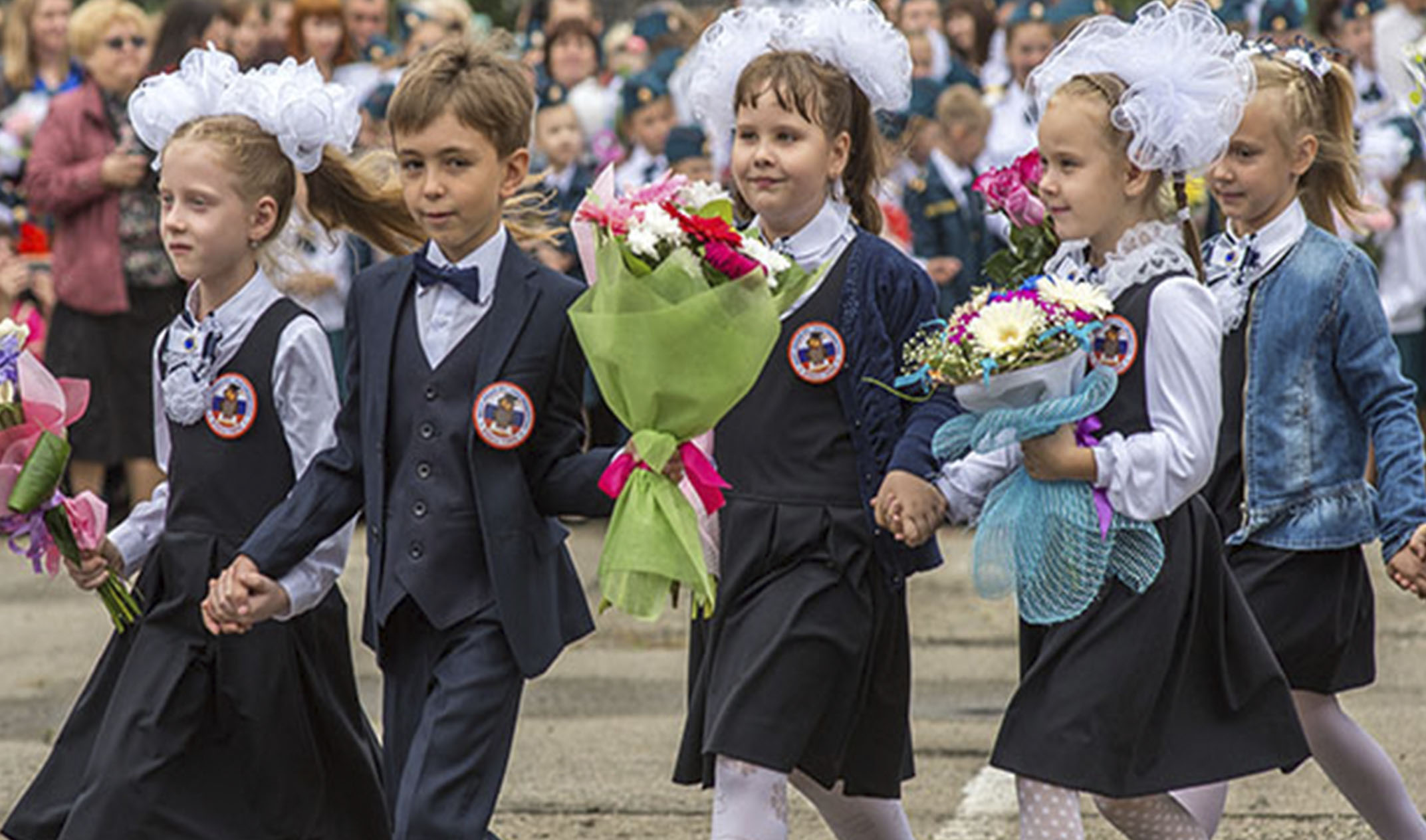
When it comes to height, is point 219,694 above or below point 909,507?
below

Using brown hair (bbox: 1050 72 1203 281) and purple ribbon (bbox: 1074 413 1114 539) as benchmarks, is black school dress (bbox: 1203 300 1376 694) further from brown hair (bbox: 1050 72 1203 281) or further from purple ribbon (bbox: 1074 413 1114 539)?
purple ribbon (bbox: 1074 413 1114 539)

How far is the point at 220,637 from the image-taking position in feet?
18.3

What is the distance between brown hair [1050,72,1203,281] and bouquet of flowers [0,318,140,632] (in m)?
2.21

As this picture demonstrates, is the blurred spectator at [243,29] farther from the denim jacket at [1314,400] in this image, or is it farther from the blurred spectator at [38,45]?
the denim jacket at [1314,400]

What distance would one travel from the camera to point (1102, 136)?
526 centimetres

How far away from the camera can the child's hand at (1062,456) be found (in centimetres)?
498

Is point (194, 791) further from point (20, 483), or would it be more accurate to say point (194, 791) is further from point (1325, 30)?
point (1325, 30)

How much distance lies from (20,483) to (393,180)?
117 centimetres

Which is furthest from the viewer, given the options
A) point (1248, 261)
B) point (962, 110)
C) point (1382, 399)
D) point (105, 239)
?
point (962, 110)

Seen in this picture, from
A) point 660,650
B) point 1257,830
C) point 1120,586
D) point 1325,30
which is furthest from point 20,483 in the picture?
point 1325,30

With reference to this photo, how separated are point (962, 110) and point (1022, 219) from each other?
24.4ft

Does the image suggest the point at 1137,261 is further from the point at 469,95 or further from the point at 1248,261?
the point at 469,95

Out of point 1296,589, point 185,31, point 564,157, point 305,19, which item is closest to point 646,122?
point 564,157

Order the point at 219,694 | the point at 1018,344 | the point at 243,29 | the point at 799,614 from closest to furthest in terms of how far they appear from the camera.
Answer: the point at 1018,344
the point at 799,614
the point at 219,694
the point at 243,29
